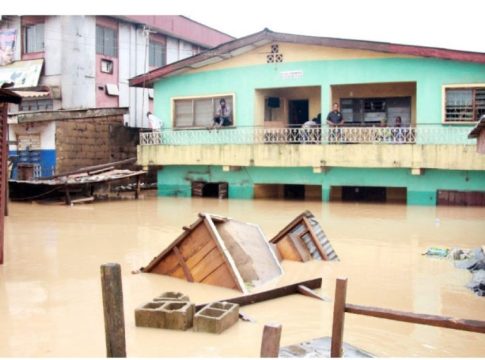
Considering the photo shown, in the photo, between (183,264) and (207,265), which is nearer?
(207,265)

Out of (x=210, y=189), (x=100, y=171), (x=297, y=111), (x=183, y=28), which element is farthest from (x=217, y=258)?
(x=183, y=28)

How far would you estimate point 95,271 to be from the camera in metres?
8.59

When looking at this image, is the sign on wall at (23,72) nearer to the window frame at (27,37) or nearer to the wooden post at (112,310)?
the window frame at (27,37)

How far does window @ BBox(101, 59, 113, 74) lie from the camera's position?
26.3 metres

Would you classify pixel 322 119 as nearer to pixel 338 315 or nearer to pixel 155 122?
pixel 155 122

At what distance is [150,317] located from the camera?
587 cm

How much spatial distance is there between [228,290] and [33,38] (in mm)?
22625

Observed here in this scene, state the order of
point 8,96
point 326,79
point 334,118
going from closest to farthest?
point 8,96, point 334,118, point 326,79

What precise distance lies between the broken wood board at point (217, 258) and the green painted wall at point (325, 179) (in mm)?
10959

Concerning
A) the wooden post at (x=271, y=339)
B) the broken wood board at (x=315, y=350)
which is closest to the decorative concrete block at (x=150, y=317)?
the broken wood board at (x=315, y=350)

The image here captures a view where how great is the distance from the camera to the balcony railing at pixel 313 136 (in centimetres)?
1777

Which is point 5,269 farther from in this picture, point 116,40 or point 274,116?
point 116,40

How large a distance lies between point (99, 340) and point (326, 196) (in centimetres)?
1472

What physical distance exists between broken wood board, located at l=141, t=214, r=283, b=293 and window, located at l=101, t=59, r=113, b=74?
778 inches
